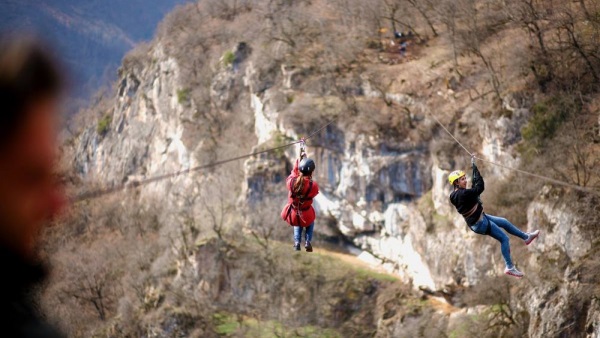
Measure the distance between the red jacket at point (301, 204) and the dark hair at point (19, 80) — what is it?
11279 millimetres

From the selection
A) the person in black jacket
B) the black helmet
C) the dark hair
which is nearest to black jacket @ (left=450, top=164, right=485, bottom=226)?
the person in black jacket

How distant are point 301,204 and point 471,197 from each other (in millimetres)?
3447

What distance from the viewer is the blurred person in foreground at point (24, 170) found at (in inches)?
135

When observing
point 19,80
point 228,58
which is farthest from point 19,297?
point 228,58

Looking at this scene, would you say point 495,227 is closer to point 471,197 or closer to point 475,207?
point 475,207

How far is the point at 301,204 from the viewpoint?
49.9 feet

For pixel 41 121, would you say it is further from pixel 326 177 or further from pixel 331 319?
pixel 326 177

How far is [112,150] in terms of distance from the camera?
316 ft

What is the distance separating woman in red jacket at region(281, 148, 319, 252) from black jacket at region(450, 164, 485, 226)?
8.78 feet

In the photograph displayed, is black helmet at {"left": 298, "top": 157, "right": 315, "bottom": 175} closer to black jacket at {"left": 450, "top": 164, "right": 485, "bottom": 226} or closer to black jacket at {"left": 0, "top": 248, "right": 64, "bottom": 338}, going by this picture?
black jacket at {"left": 450, "top": 164, "right": 485, "bottom": 226}

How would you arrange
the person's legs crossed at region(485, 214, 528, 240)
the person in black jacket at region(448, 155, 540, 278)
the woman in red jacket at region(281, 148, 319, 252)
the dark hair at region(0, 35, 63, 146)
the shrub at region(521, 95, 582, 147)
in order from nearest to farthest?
the dark hair at region(0, 35, 63, 146)
the person in black jacket at region(448, 155, 540, 278)
the person's legs crossed at region(485, 214, 528, 240)
the woman in red jacket at region(281, 148, 319, 252)
the shrub at region(521, 95, 582, 147)

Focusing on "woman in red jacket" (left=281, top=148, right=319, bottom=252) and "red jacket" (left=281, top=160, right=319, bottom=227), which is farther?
"red jacket" (left=281, top=160, right=319, bottom=227)

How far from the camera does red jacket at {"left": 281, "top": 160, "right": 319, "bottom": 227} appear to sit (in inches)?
588

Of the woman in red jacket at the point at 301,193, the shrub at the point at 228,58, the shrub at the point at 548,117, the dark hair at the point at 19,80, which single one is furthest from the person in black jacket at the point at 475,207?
the shrub at the point at 228,58
